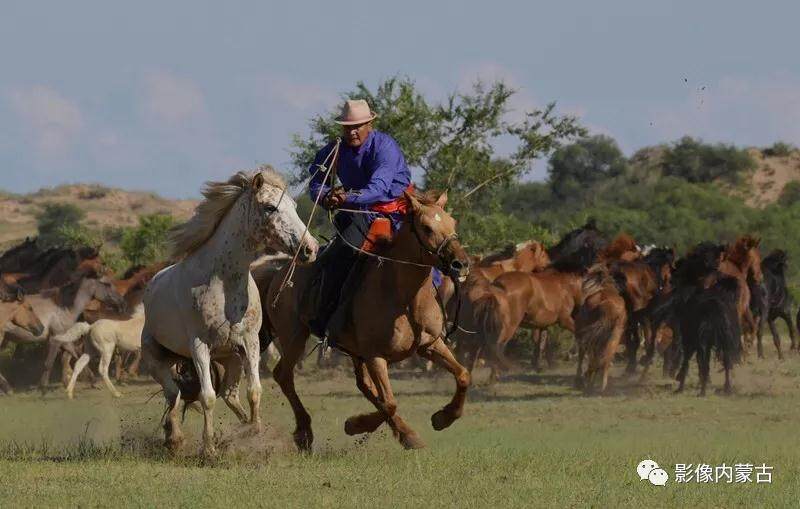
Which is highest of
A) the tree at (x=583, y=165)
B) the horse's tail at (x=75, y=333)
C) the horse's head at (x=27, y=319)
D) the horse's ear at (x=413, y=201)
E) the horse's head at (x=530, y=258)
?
the tree at (x=583, y=165)

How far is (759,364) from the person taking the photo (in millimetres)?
26750

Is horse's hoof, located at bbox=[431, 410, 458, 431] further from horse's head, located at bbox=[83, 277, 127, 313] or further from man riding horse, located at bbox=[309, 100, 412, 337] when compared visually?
horse's head, located at bbox=[83, 277, 127, 313]

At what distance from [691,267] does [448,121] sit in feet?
29.7

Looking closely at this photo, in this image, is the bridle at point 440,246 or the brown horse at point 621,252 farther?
the brown horse at point 621,252

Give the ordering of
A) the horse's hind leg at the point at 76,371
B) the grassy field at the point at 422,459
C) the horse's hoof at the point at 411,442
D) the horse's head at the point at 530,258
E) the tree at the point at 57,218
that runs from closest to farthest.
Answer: the grassy field at the point at 422,459 → the horse's hoof at the point at 411,442 → the horse's hind leg at the point at 76,371 → the horse's head at the point at 530,258 → the tree at the point at 57,218

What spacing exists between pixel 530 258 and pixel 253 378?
17.7m

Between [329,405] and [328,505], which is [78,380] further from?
[328,505]

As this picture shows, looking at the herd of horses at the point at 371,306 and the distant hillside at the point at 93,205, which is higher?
the distant hillside at the point at 93,205

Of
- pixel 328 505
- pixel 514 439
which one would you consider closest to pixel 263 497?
pixel 328 505

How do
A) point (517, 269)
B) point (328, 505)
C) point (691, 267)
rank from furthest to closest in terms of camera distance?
point (517, 269)
point (691, 267)
point (328, 505)

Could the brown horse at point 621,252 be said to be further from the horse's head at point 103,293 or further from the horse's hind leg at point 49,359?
the horse's hind leg at point 49,359

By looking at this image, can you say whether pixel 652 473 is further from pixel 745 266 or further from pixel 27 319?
pixel 745 266

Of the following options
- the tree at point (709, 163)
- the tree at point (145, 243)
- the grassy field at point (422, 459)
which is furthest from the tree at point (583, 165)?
the grassy field at point (422, 459)

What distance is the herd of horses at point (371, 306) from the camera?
11055mm
